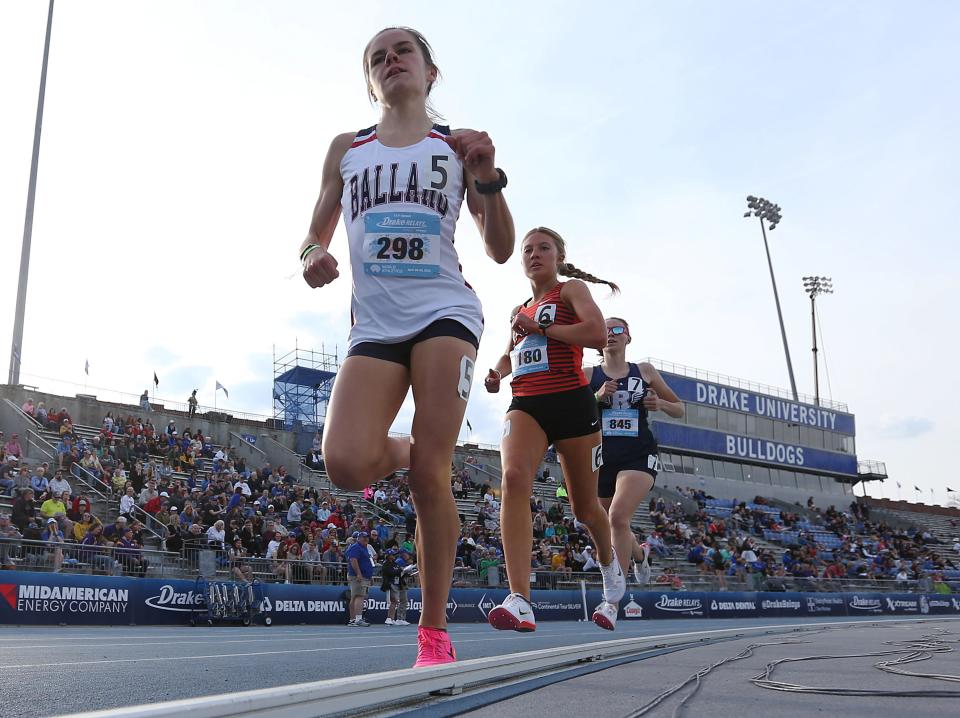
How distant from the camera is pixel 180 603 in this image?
13039 millimetres

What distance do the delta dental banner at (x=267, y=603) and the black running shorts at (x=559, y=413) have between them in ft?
19.7

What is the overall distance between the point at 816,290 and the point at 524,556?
201 feet

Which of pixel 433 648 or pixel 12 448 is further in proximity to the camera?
pixel 12 448

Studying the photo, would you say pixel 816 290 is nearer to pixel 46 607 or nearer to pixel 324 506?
pixel 324 506

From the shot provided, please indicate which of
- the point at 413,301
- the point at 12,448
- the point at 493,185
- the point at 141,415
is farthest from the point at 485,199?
the point at 141,415

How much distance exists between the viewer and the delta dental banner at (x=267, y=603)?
11672mm

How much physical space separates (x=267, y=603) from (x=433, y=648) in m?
11.6

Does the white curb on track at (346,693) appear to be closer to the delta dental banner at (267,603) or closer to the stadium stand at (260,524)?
the delta dental banner at (267,603)

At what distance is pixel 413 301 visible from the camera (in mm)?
3252

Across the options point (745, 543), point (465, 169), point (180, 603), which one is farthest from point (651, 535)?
point (465, 169)

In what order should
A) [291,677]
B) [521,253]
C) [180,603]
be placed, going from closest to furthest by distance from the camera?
[291,677] → [521,253] → [180,603]

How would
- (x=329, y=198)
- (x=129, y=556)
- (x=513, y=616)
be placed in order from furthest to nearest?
1. (x=129, y=556)
2. (x=513, y=616)
3. (x=329, y=198)

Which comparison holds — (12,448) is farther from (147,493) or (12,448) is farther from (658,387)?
(658,387)

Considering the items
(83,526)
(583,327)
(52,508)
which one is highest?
(583,327)
